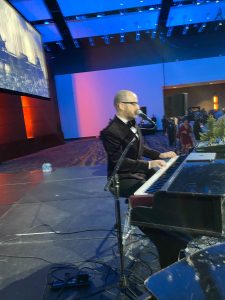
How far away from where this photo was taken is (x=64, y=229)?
3.15 m

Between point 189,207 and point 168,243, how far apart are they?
367 mm

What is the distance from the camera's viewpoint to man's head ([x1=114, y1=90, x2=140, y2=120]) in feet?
8.00

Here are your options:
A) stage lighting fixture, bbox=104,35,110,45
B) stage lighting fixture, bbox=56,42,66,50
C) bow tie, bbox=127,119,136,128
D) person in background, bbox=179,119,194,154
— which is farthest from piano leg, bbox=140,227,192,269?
stage lighting fixture, bbox=56,42,66,50

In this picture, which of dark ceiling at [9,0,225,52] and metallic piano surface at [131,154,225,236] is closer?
metallic piano surface at [131,154,225,236]

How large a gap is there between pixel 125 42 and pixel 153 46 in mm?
1446

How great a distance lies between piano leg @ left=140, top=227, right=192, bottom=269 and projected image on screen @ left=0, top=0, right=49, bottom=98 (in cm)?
554

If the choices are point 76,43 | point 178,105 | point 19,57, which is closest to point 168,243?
point 178,105

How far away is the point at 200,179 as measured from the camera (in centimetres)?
154

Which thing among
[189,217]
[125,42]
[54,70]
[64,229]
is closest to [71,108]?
[54,70]

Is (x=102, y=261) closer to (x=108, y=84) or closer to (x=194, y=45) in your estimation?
(x=108, y=84)

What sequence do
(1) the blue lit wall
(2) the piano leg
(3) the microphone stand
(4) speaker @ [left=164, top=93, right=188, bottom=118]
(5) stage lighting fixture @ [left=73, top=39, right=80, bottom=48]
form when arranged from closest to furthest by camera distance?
(2) the piano leg, (3) the microphone stand, (4) speaker @ [left=164, top=93, right=188, bottom=118], (5) stage lighting fixture @ [left=73, top=39, right=80, bottom=48], (1) the blue lit wall

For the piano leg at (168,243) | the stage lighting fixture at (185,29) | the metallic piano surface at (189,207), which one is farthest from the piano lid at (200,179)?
the stage lighting fixture at (185,29)

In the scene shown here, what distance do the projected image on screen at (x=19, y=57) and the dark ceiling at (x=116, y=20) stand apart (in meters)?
1.21

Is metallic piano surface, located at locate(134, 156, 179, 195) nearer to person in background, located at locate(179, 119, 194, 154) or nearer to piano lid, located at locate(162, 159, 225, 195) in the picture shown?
piano lid, located at locate(162, 159, 225, 195)
